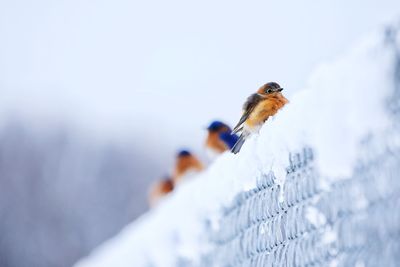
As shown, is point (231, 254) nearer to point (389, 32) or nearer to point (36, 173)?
point (389, 32)

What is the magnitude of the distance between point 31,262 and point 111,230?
344 centimetres

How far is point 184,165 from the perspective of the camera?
870 centimetres

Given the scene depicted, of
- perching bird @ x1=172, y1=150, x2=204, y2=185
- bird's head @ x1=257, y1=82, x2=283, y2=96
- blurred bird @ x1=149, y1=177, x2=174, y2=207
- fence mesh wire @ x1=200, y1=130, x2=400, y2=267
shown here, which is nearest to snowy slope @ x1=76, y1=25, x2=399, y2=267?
fence mesh wire @ x1=200, y1=130, x2=400, y2=267

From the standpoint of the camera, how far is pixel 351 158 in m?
2.08

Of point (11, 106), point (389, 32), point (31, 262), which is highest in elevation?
point (11, 106)

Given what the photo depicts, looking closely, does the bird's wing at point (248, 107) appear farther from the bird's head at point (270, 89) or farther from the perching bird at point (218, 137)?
the perching bird at point (218, 137)

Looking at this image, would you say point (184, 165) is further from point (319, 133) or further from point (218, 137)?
point (319, 133)

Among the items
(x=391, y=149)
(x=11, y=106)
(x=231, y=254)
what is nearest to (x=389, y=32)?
(x=391, y=149)

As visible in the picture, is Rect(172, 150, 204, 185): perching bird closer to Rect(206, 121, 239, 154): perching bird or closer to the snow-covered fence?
Rect(206, 121, 239, 154): perching bird

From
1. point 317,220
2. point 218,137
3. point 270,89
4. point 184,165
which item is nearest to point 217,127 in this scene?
point 218,137

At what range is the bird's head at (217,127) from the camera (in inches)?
281

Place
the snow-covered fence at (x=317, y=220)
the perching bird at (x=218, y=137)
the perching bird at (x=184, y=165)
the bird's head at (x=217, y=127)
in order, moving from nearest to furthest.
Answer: the snow-covered fence at (x=317, y=220) → the perching bird at (x=218, y=137) → the bird's head at (x=217, y=127) → the perching bird at (x=184, y=165)

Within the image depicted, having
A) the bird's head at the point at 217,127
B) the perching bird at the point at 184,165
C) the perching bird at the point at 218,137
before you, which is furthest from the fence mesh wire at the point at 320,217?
the perching bird at the point at 184,165

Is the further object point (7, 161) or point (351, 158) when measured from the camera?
point (7, 161)
